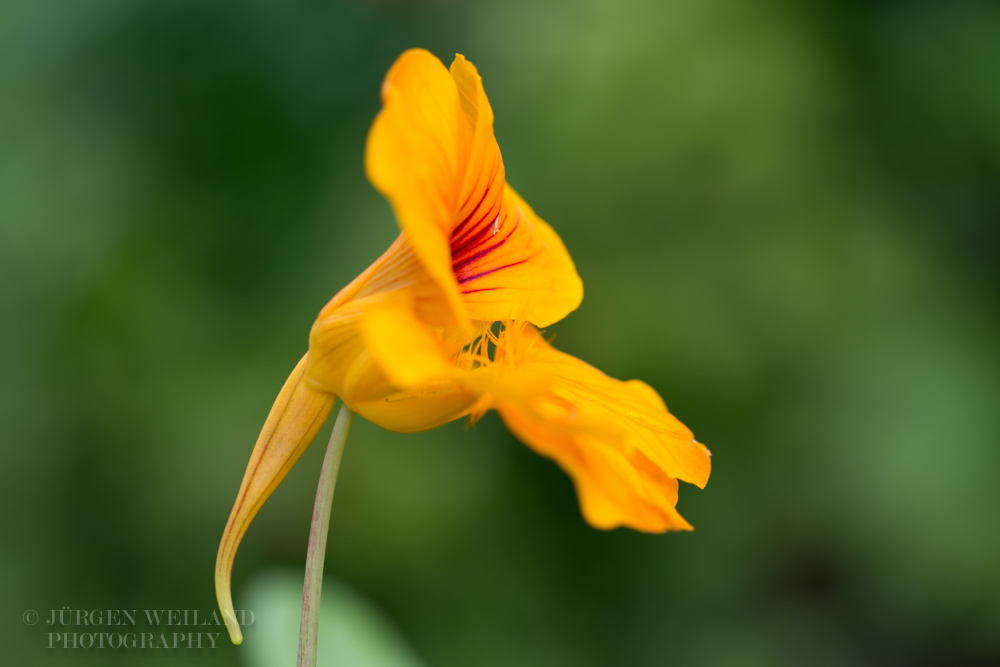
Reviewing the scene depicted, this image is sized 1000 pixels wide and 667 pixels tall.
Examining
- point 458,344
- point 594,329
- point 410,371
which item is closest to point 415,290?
point 458,344

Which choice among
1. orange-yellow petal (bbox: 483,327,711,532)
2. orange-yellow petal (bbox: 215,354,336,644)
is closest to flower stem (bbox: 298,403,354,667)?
orange-yellow petal (bbox: 215,354,336,644)

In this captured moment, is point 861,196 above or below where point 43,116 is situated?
above

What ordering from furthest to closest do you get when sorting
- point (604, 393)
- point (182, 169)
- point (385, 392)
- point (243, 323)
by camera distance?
point (182, 169) < point (243, 323) < point (604, 393) < point (385, 392)

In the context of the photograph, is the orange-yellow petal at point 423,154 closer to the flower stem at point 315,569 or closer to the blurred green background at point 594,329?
the flower stem at point 315,569

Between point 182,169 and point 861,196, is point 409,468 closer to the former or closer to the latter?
point 182,169

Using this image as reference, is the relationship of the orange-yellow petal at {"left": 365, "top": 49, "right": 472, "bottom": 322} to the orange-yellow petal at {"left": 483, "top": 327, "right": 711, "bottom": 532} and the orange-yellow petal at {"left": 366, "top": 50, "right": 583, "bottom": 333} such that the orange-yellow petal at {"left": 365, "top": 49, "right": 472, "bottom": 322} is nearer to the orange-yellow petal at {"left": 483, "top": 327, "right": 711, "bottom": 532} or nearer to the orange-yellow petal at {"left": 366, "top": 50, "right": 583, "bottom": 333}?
the orange-yellow petal at {"left": 366, "top": 50, "right": 583, "bottom": 333}

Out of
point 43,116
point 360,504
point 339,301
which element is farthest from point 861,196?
point 43,116

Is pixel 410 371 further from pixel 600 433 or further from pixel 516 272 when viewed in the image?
pixel 516 272
